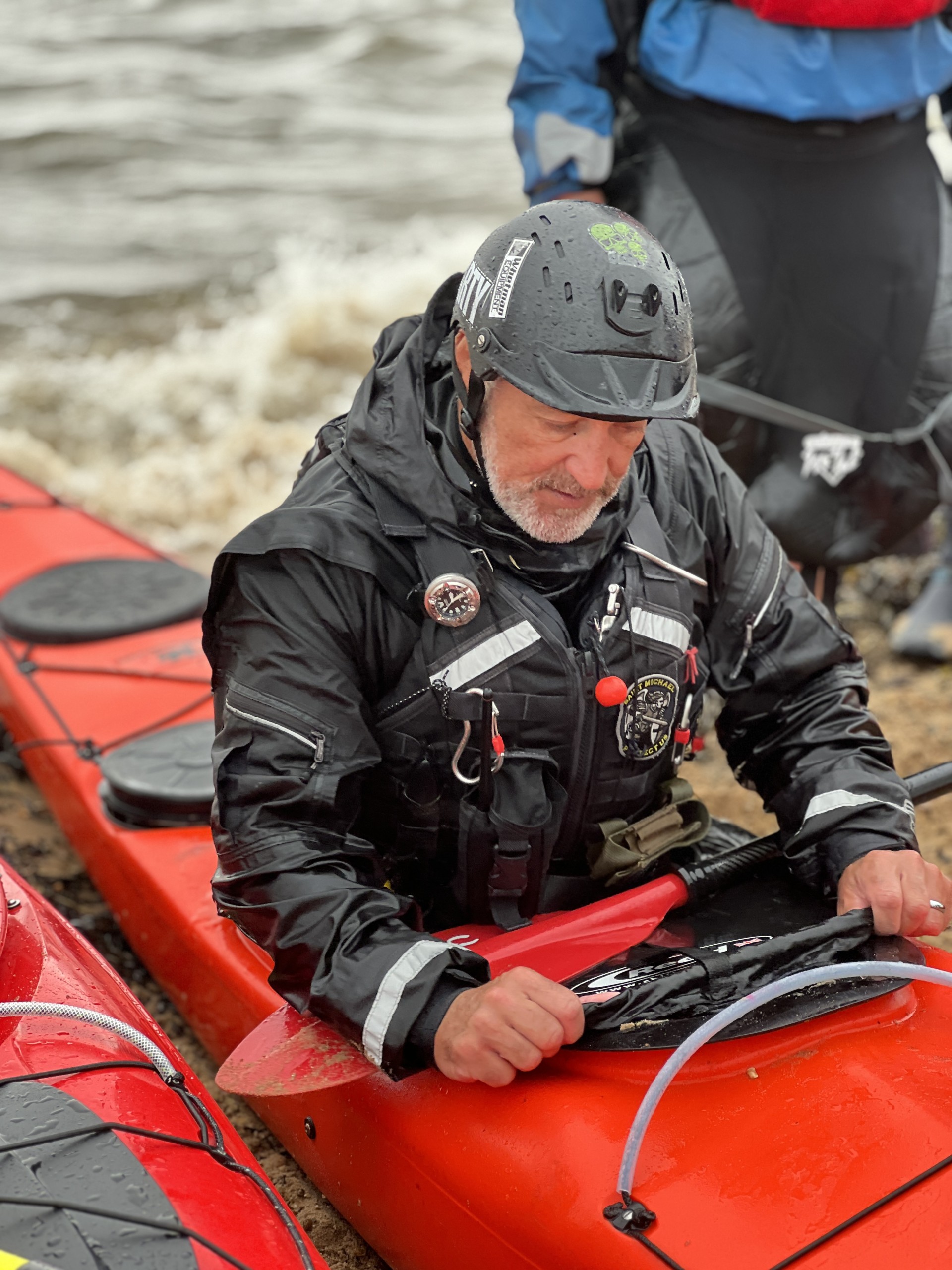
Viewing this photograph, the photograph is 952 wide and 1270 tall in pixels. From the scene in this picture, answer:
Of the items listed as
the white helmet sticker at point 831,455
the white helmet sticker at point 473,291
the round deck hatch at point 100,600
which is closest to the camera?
the white helmet sticker at point 473,291

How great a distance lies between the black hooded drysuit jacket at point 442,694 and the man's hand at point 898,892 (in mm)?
64

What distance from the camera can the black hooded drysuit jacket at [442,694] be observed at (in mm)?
1807

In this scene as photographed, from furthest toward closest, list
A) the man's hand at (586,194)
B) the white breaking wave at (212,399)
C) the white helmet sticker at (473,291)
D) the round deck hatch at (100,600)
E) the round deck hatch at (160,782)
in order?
1. the white breaking wave at (212,399)
2. the round deck hatch at (100,600)
3. the man's hand at (586,194)
4. the round deck hatch at (160,782)
5. the white helmet sticker at (473,291)

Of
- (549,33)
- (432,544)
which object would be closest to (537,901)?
(432,544)

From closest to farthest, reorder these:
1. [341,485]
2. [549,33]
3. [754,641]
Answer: [341,485] < [754,641] < [549,33]

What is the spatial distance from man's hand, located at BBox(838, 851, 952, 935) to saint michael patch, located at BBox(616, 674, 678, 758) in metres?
0.35

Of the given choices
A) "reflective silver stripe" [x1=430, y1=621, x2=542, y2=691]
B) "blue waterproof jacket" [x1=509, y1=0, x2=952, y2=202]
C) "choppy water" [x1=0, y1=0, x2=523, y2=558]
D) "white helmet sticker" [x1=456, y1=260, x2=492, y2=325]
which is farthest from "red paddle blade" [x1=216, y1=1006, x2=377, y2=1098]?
"choppy water" [x1=0, y1=0, x2=523, y2=558]

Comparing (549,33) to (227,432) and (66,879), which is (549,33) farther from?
(227,432)

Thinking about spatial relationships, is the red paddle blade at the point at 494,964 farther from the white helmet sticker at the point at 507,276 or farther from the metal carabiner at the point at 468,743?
the white helmet sticker at the point at 507,276

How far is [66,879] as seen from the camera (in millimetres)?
3297

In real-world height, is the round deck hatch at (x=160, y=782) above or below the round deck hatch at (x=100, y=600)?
below

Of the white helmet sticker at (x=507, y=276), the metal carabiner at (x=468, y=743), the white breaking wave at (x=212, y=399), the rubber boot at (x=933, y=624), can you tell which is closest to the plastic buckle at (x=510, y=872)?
the metal carabiner at (x=468, y=743)

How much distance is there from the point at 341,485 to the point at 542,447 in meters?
0.32

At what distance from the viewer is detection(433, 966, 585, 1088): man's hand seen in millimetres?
1656
